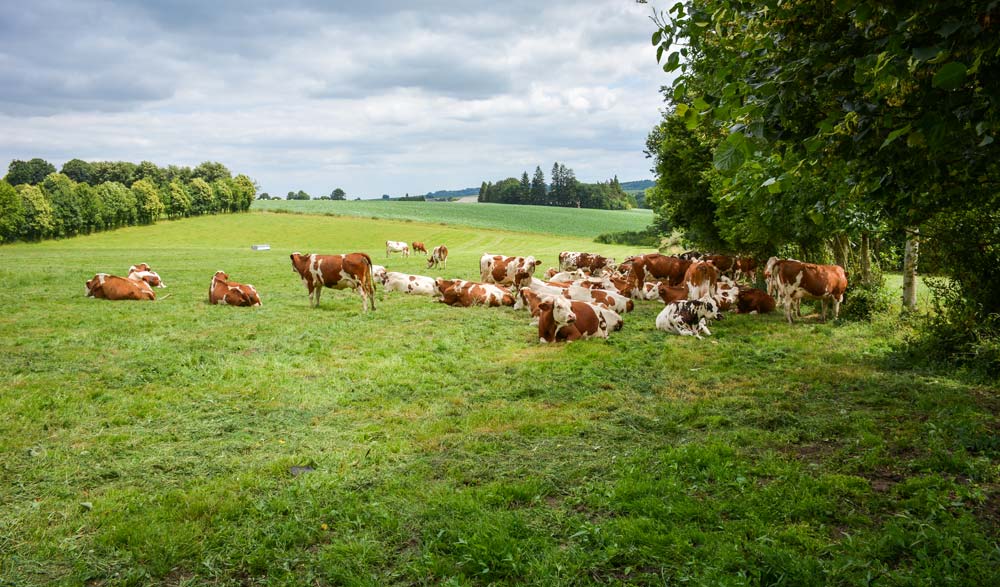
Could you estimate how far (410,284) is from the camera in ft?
65.5

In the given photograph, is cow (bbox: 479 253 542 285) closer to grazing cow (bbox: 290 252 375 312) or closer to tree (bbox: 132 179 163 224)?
grazing cow (bbox: 290 252 375 312)

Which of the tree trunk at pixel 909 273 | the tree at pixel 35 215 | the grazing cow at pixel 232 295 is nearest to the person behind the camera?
the tree trunk at pixel 909 273

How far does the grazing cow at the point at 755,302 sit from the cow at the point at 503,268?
7305 mm

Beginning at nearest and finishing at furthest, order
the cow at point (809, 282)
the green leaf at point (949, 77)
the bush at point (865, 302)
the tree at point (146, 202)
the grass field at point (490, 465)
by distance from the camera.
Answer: the green leaf at point (949, 77) → the grass field at point (490, 465) → the cow at point (809, 282) → the bush at point (865, 302) → the tree at point (146, 202)

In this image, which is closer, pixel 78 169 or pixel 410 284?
pixel 410 284

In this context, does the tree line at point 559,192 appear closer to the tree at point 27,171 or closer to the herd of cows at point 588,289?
the tree at point 27,171

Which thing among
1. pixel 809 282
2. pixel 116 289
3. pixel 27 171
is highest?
pixel 27 171

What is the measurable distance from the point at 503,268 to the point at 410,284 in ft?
11.0

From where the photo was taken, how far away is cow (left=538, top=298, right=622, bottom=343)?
37.9ft

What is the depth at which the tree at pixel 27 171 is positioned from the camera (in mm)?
105750

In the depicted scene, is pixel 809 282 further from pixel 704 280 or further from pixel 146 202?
pixel 146 202

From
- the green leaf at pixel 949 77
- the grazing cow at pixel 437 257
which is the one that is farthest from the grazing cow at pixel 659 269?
the green leaf at pixel 949 77

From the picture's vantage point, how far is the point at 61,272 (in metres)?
23.4

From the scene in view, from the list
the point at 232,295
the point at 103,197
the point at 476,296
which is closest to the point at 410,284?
the point at 476,296
